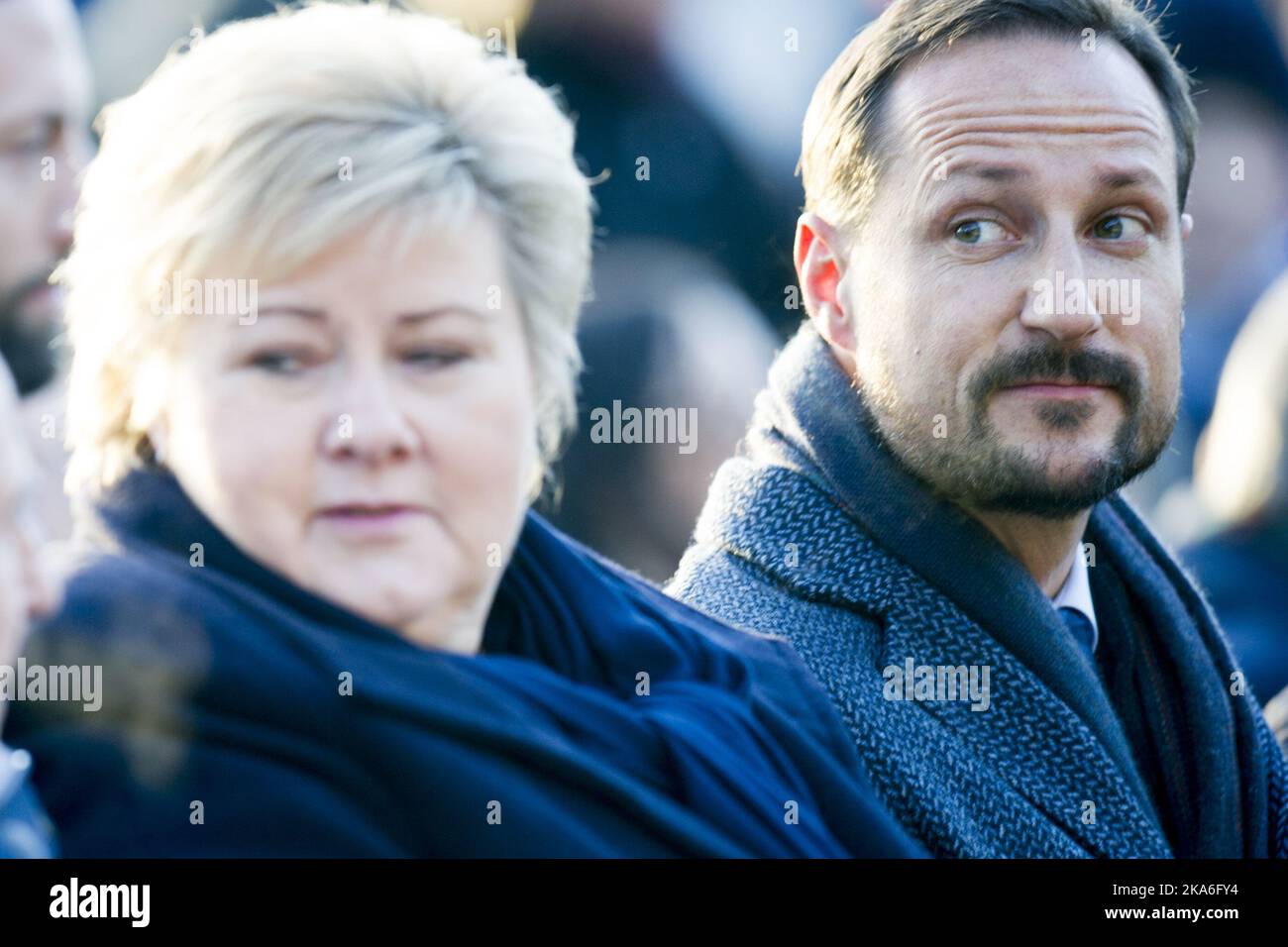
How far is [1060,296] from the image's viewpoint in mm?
1812

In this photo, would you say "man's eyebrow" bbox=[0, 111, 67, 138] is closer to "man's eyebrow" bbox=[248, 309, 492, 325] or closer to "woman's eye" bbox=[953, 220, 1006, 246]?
"man's eyebrow" bbox=[248, 309, 492, 325]

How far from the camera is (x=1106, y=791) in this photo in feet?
5.93

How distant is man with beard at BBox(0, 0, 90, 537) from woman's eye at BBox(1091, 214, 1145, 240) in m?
1.09

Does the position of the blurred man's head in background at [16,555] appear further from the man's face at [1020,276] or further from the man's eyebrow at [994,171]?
the man's eyebrow at [994,171]

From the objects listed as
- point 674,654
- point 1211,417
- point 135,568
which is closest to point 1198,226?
point 1211,417

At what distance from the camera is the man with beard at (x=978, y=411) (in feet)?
5.92

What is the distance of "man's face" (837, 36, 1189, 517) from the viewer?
5.98 feet

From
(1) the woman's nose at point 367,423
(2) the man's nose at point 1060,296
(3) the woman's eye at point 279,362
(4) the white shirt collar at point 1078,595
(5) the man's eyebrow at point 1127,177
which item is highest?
(5) the man's eyebrow at point 1127,177

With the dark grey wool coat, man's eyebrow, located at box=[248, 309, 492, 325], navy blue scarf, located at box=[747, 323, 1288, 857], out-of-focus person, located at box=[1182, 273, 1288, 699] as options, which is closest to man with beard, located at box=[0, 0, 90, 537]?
man's eyebrow, located at box=[248, 309, 492, 325]

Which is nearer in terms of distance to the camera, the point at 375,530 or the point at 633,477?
the point at 375,530

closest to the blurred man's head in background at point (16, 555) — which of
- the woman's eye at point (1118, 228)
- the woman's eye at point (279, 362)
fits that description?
the woman's eye at point (279, 362)

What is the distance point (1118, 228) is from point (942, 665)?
1.77 feet

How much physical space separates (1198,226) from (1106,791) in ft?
2.56
